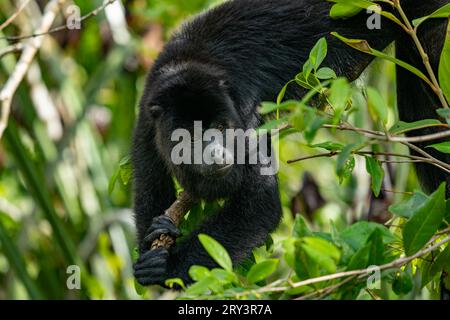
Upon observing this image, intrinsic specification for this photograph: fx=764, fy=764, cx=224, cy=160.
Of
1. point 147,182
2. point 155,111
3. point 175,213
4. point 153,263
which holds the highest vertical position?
point 155,111

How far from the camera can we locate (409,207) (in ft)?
8.14

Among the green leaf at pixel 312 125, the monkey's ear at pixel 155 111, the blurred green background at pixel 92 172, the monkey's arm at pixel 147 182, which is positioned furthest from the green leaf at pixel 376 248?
the blurred green background at pixel 92 172

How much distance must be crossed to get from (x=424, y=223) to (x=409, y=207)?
15 centimetres

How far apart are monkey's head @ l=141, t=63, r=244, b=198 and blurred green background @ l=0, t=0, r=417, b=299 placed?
1.51 m

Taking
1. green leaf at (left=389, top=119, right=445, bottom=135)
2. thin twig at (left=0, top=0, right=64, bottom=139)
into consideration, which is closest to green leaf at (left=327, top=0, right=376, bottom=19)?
green leaf at (left=389, top=119, right=445, bottom=135)

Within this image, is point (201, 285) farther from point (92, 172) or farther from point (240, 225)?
point (92, 172)

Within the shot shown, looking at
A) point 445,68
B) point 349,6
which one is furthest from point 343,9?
point 445,68

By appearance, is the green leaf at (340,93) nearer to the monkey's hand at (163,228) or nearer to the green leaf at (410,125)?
the green leaf at (410,125)

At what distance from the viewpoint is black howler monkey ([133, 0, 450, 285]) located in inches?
151

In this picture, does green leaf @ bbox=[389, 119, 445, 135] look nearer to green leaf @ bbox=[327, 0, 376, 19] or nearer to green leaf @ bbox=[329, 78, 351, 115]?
green leaf @ bbox=[327, 0, 376, 19]

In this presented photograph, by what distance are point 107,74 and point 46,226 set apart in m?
1.48

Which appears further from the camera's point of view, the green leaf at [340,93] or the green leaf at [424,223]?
the green leaf at [424,223]

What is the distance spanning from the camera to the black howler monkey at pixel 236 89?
12.6ft

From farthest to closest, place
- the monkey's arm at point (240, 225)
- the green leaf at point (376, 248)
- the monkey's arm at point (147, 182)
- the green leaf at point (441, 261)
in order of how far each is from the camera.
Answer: the monkey's arm at point (147, 182) → the monkey's arm at point (240, 225) → the green leaf at point (441, 261) → the green leaf at point (376, 248)
